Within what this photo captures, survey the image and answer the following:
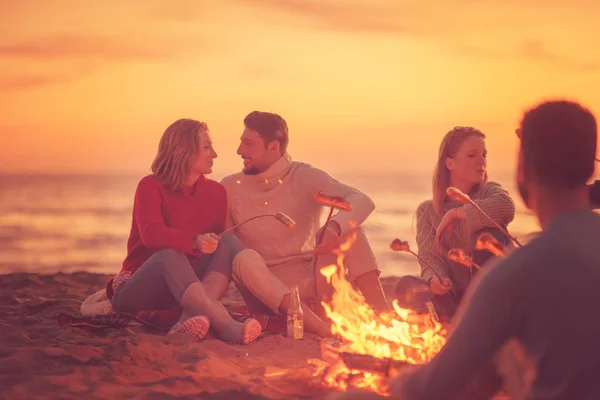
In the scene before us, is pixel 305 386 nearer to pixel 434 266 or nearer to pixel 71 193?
pixel 434 266

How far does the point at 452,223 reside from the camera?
6379 mm

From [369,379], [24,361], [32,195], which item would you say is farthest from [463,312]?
[32,195]

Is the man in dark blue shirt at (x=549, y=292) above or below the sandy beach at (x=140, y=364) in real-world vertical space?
above

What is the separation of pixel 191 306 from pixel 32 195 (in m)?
39.2

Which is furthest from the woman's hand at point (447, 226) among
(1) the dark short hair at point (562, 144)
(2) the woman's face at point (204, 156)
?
(1) the dark short hair at point (562, 144)

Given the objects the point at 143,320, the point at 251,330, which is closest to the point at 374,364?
the point at 251,330

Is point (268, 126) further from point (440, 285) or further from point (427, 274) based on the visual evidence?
point (440, 285)

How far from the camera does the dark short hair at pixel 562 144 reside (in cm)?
211

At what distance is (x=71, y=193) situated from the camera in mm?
44469

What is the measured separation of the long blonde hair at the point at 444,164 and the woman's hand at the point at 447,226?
196 mm

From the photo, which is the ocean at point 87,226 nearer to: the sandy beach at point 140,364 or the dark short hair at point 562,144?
the dark short hair at point 562,144

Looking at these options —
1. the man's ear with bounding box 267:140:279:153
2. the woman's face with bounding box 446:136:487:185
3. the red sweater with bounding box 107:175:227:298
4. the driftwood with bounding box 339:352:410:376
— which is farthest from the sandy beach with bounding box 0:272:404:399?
the woman's face with bounding box 446:136:487:185

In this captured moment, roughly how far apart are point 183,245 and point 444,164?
6.89 ft

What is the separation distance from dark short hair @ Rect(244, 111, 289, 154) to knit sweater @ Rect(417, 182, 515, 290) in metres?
1.26
